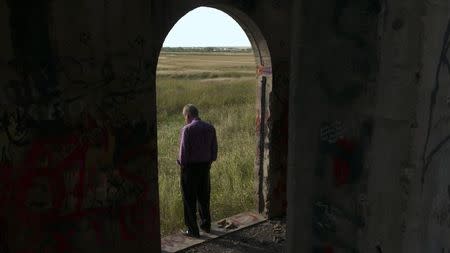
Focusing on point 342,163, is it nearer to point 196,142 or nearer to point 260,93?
point 196,142

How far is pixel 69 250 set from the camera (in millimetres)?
4852

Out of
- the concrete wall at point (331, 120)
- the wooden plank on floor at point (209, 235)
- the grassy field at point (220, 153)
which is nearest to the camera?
the concrete wall at point (331, 120)

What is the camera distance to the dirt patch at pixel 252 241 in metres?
6.19

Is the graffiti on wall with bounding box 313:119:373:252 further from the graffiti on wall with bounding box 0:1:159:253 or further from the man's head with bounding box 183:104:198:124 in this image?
the man's head with bounding box 183:104:198:124

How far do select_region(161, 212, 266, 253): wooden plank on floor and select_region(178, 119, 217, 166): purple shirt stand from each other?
3.53ft

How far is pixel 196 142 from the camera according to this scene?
5.88 meters

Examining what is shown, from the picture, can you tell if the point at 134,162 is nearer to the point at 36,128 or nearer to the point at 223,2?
the point at 36,128

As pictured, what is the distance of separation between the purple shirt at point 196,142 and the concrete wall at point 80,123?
56 cm

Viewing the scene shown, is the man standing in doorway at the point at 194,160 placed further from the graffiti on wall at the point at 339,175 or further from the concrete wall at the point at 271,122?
the graffiti on wall at the point at 339,175

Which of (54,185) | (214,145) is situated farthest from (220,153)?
(54,185)

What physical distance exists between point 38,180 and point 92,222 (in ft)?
2.60

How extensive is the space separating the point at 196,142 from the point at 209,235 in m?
1.45

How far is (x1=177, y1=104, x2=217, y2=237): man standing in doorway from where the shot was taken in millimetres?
5871

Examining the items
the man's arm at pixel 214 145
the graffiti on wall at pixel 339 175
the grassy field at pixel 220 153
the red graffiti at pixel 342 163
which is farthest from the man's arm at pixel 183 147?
the red graffiti at pixel 342 163
